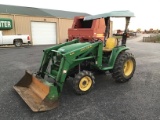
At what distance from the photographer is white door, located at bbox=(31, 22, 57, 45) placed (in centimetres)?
1978

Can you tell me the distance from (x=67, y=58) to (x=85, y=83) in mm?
847

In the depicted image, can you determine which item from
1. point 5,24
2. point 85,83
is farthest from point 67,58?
point 5,24

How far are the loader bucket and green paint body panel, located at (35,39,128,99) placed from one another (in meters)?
0.03

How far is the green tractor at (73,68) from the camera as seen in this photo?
3.76m

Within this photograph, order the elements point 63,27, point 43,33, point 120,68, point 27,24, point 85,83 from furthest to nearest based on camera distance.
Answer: point 63,27, point 43,33, point 27,24, point 120,68, point 85,83

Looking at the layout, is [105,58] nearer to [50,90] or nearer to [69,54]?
[69,54]

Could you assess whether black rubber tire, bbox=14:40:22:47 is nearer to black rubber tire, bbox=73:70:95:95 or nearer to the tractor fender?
the tractor fender

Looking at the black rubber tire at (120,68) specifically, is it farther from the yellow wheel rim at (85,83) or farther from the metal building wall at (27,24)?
the metal building wall at (27,24)

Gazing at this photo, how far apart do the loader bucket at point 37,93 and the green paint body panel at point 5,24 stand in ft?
46.9

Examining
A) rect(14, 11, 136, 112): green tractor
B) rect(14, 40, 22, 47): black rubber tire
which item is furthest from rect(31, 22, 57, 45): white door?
rect(14, 11, 136, 112): green tractor

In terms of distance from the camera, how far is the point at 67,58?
3990 millimetres

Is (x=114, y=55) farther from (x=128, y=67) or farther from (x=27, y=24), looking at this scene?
(x=27, y=24)

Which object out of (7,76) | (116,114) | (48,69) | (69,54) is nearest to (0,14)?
(7,76)

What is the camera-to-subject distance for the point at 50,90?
3.60 meters
